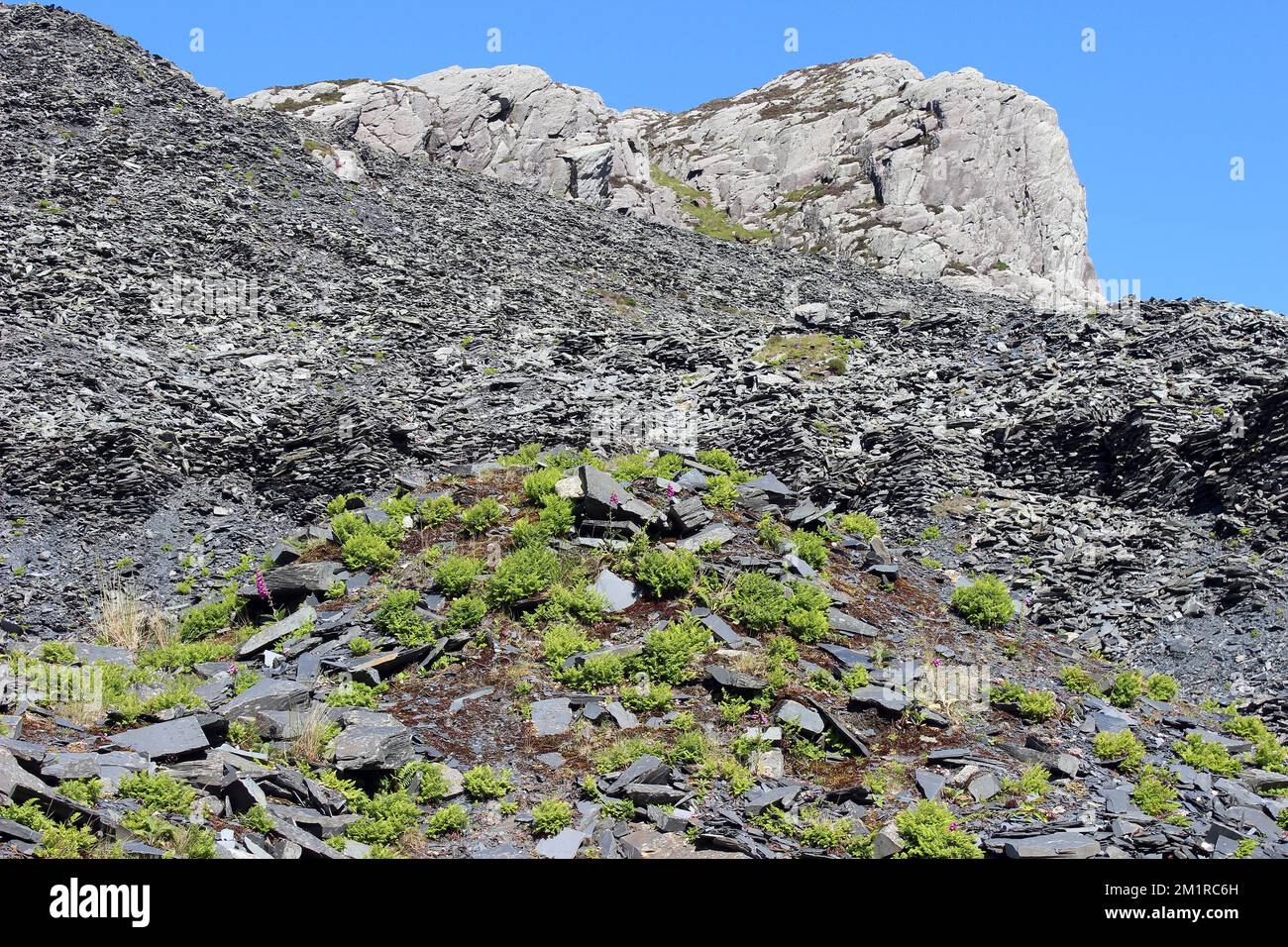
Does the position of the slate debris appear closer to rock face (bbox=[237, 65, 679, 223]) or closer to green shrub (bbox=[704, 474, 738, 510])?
green shrub (bbox=[704, 474, 738, 510])

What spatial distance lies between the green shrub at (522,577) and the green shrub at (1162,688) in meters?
10.4

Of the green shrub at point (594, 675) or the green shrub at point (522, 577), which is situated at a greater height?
the green shrub at point (522, 577)

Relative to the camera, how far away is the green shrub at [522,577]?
631 inches

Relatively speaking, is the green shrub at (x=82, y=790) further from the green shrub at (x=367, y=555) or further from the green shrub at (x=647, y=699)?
the green shrub at (x=367, y=555)

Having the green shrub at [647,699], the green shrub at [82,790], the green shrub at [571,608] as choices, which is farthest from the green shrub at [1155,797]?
the green shrub at [82,790]

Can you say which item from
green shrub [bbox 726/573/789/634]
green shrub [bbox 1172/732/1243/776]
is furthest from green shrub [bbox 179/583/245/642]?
green shrub [bbox 1172/732/1243/776]

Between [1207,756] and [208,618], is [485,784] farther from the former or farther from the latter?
[1207,756]

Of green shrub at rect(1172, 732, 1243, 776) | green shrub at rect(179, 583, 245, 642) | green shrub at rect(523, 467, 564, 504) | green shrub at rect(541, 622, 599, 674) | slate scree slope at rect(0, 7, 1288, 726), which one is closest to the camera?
green shrub at rect(1172, 732, 1243, 776)

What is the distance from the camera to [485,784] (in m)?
11.7

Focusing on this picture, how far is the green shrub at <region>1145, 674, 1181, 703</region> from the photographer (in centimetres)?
1551

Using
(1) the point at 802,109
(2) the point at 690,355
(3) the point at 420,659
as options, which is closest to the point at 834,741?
(3) the point at 420,659

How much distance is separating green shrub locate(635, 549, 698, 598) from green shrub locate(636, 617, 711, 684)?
1.16 m

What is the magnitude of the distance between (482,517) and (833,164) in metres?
73.4

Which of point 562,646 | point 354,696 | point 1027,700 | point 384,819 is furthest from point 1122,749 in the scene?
point 354,696
